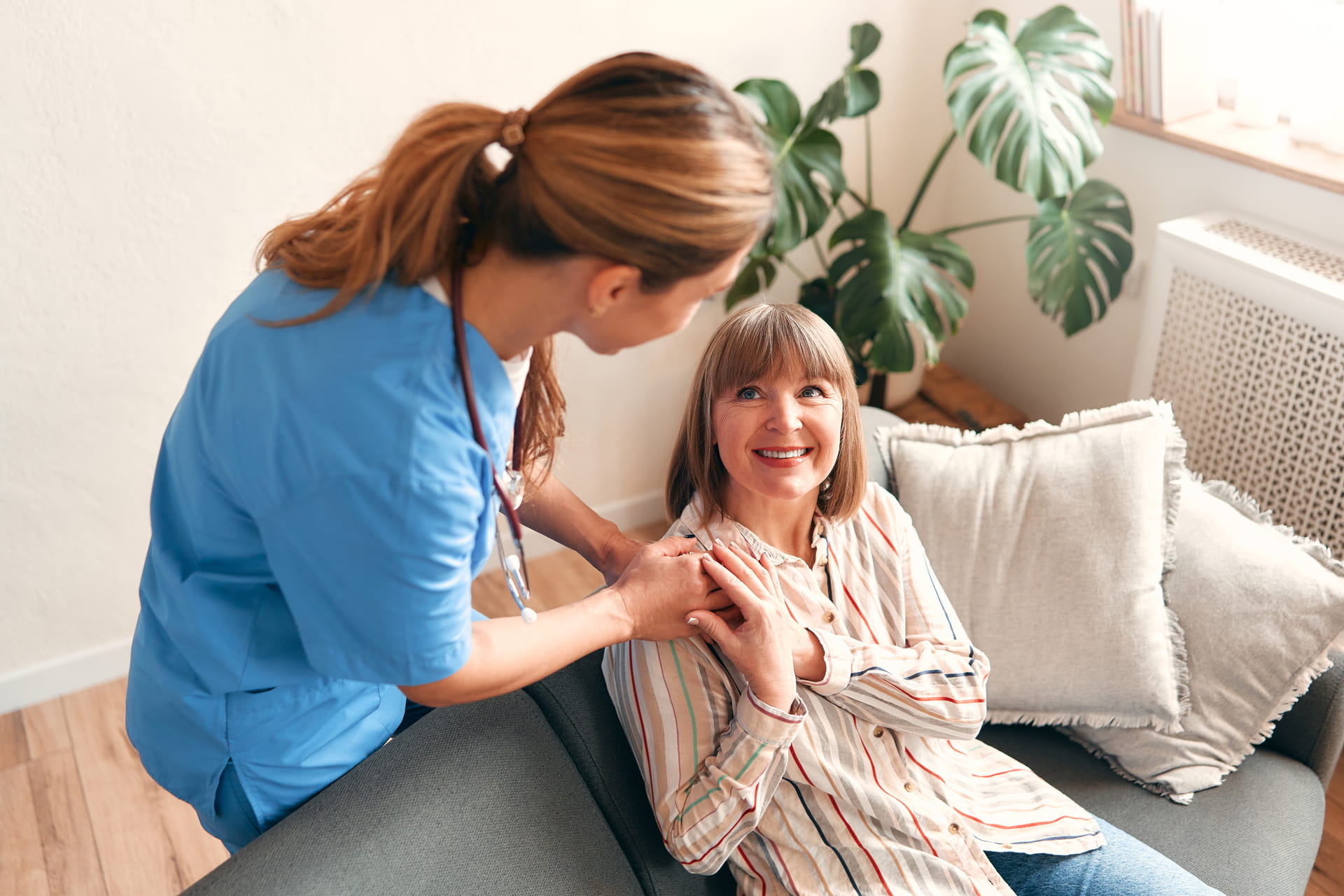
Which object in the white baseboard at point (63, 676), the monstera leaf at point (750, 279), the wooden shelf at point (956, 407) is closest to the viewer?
the white baseboard at point (63, 676)

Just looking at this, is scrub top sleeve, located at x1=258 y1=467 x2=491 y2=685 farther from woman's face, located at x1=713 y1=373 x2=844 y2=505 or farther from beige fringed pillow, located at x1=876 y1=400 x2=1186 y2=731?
beige fringed pillow, located at x1=876 y1=400 x2=1186 y2=731

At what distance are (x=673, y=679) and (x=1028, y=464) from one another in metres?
0.77

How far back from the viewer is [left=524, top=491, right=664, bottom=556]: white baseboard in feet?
9.04

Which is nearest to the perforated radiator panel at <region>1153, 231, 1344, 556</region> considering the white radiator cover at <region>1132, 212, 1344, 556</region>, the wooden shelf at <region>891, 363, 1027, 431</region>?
the white radiator cover at <region>1132, 212, 1344, 556</region>

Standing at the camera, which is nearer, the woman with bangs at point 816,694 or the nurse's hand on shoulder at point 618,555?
the woman with bangs at point 816,694

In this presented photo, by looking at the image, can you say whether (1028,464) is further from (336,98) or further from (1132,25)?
(336,98)

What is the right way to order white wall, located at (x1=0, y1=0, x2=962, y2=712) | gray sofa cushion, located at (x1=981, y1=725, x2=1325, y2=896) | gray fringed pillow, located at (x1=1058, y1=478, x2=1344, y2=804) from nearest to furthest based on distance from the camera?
1. gray sofa cushion, located at (x1=981, y1=725, x2=1325, y2=896)
2. gray fringed pillow, located at (x1=1058, y1=478, x2=1344, y2=804)
3. white wall, located at (x1=0, y1=0, x2=962, y2=712)

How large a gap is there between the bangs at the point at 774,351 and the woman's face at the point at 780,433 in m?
0.01

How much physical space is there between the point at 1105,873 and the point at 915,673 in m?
0.37

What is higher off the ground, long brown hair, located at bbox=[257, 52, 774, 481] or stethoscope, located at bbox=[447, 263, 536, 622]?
Answer: long brown hair, located at bbox=[257, 52, 774, 481]

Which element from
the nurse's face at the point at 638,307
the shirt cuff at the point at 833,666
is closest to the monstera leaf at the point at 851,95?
the shirt cuff at the point at 833,666

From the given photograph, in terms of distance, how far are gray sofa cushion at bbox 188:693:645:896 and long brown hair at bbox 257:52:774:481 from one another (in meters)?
0.61

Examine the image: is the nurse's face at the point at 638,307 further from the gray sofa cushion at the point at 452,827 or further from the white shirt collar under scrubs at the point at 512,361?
the gray sofa cushion at the point at 452,827

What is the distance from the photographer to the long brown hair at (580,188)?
839mm
